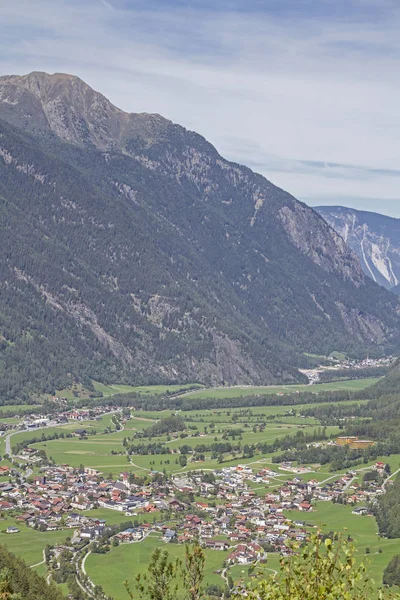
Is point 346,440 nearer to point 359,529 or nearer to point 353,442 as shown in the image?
point 353,442

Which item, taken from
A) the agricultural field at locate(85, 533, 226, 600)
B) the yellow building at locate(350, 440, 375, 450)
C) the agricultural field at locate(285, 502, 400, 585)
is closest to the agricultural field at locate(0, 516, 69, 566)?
the agricultural field at locate(85, 533, 226, 600)

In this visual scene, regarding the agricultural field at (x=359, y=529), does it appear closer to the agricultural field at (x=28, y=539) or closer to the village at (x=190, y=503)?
the village at (x=190, y=503)

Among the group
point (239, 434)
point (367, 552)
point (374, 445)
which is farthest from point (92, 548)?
point (239, 434)

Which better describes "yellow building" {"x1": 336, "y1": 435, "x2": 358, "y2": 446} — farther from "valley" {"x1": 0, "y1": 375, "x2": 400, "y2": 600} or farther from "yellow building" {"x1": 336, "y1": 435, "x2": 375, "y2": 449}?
"valley" {"x1": 0, "y1": 375, "x2": 400, "y2": 600}

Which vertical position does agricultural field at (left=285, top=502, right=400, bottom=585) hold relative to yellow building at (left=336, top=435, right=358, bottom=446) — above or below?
below

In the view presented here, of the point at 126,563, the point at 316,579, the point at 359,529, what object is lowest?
the point at 126,563

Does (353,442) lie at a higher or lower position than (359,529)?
higher

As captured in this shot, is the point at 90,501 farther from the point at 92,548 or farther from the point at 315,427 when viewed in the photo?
the point at 315,427

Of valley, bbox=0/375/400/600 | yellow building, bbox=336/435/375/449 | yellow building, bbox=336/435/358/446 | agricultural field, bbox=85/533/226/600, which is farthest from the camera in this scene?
yellow building, bbox=336/435/358/446

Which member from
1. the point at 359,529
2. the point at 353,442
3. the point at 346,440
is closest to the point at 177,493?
the point at 359,529

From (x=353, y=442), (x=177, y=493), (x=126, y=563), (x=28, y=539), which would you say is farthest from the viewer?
(x=353, y=442)

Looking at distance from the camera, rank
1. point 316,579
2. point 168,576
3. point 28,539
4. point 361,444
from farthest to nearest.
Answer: point 361,444 < point 28,539 < point 168,576 < point 316,579
